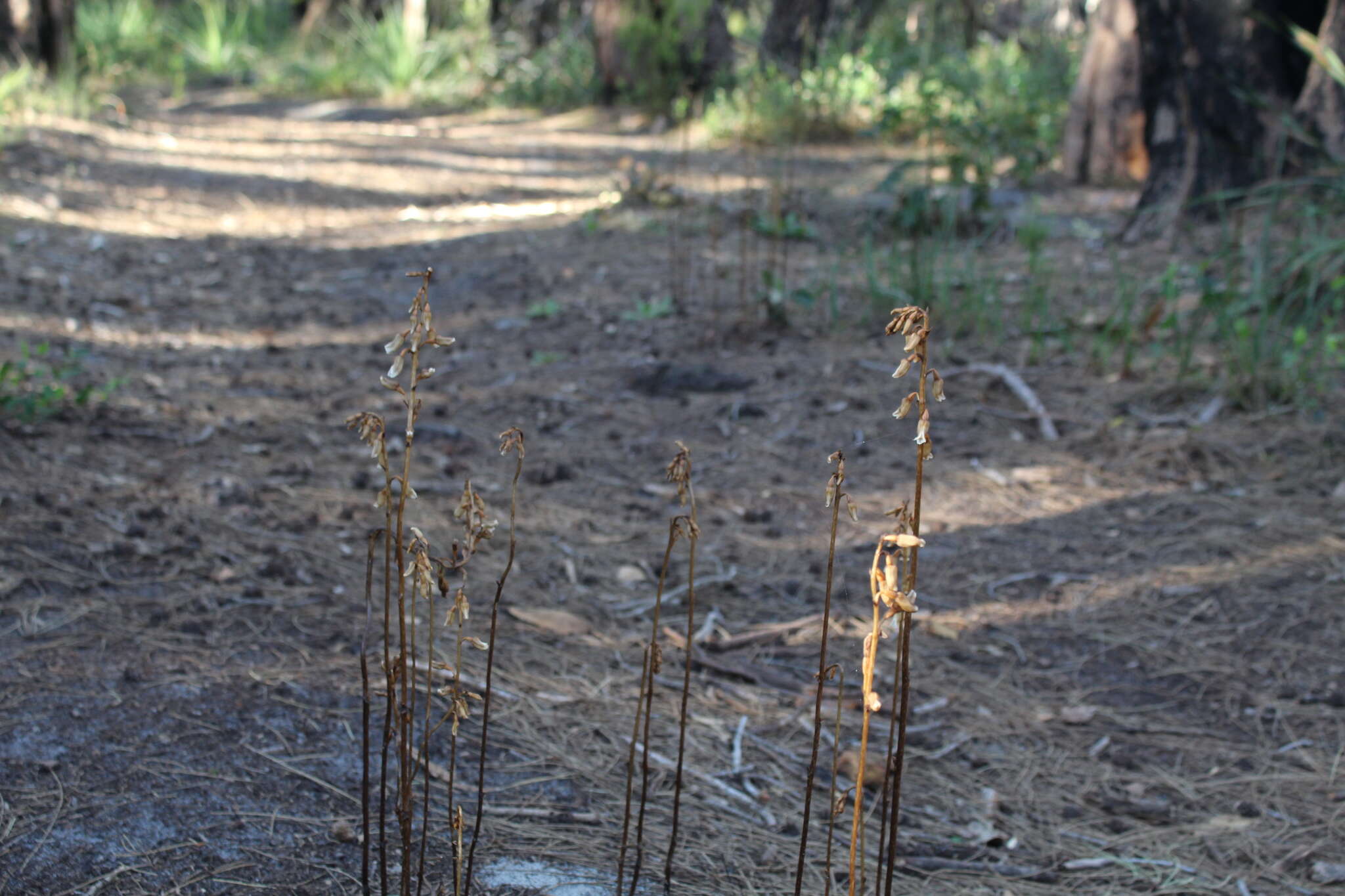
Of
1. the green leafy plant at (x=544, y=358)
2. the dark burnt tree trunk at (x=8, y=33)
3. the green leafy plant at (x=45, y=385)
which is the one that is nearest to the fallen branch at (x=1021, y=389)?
the green leafy plant at (x=544, y=358)

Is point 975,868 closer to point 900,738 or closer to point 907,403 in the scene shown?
point 900,738

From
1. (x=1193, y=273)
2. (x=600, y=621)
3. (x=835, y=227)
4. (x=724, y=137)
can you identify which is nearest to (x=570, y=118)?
(x=724, y=137)

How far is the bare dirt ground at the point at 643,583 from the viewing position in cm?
188

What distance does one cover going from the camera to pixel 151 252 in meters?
6.23

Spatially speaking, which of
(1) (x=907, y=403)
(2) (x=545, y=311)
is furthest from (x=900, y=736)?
(2) (x=545, y=311)

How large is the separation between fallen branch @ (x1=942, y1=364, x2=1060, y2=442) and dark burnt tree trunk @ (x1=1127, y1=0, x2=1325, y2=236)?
1.81 meters

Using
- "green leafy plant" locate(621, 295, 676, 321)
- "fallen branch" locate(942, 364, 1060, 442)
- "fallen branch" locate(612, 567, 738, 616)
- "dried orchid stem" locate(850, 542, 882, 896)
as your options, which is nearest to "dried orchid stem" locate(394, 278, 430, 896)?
"dried orchid stem" locate(850, 542, 882, 896)

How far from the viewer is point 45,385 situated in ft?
11.2

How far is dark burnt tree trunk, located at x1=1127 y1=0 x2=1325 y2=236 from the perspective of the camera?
5.36 metres

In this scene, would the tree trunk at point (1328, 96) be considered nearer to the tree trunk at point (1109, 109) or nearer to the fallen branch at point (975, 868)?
the tree trunk at point (1109, 109)

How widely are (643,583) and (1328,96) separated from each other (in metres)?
4.19

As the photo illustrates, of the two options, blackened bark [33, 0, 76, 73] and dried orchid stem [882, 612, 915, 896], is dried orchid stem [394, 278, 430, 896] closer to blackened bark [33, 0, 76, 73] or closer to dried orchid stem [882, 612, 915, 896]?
dried orchid stem [882, 612, 915, 896]

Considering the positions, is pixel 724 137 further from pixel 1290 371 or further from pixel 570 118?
pixel 1290 371

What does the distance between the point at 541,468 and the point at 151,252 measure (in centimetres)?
373
